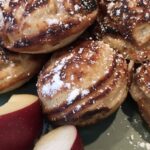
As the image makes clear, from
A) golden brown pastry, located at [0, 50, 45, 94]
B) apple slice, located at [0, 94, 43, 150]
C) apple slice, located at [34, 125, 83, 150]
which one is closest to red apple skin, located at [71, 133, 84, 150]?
apple slice, located at [34, 125, 83, 150]

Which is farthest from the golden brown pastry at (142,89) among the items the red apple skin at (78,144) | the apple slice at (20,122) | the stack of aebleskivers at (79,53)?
the apple slice at (20,122)

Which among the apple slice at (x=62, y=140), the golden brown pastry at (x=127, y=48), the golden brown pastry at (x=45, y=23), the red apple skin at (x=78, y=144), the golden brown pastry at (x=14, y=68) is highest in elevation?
the golden brown pastry at (x=45, y=23)

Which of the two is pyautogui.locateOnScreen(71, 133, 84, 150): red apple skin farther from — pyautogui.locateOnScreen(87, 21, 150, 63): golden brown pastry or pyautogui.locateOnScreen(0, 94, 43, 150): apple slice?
pyautogui.locateOnScreen(87, 21, 150, 63): golden brown pastry

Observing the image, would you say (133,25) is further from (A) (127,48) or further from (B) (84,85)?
(B) (84,85)

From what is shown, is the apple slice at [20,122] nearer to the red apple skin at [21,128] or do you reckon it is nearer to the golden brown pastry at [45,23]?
the red apple skin at [21,128]

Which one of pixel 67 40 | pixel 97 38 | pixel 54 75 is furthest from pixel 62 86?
pixel 97 38

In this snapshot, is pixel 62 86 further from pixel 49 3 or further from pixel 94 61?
pixel 49 3

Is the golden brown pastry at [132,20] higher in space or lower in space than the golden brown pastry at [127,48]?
higher
